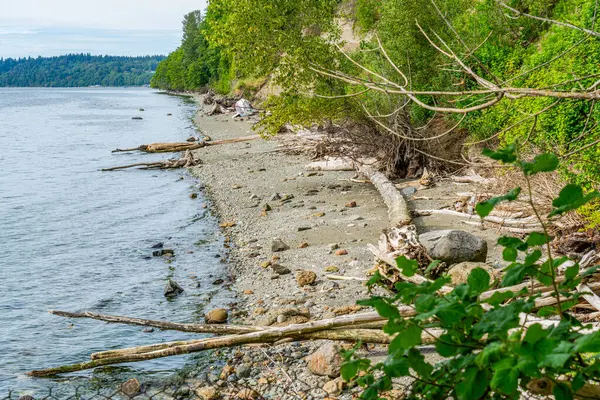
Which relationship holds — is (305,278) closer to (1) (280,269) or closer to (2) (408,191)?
(1) (280,269)

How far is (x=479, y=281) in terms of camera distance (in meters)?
2.76

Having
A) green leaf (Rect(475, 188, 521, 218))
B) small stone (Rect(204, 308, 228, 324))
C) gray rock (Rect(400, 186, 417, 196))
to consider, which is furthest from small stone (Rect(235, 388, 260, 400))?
gray rock (Rect(400, 186, 417, 196))

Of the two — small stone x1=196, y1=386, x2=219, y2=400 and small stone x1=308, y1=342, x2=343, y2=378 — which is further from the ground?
small stone x1=308, y1=342, x2=343, y2=378

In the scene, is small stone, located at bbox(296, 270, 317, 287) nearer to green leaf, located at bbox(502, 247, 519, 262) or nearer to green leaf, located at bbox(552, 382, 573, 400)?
green leaf, located at bbox(502, 247, 519, 262)

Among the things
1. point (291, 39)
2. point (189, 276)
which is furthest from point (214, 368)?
point (291, 39)

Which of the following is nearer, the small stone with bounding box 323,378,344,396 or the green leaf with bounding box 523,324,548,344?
the green leaf with bounding box 523,324,548,344

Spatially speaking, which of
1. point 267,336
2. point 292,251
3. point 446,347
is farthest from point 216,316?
point 446,347

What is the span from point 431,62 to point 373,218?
6.37 m

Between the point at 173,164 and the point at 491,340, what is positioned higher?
the point at 491,340

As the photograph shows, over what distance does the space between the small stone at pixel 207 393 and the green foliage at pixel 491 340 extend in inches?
172

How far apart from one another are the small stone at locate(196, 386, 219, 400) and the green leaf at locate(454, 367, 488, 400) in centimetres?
491

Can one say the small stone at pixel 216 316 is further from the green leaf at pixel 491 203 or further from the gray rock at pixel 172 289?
the green leaf at pixel 491 203

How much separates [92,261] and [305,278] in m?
5.75

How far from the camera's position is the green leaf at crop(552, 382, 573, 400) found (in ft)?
7.48
